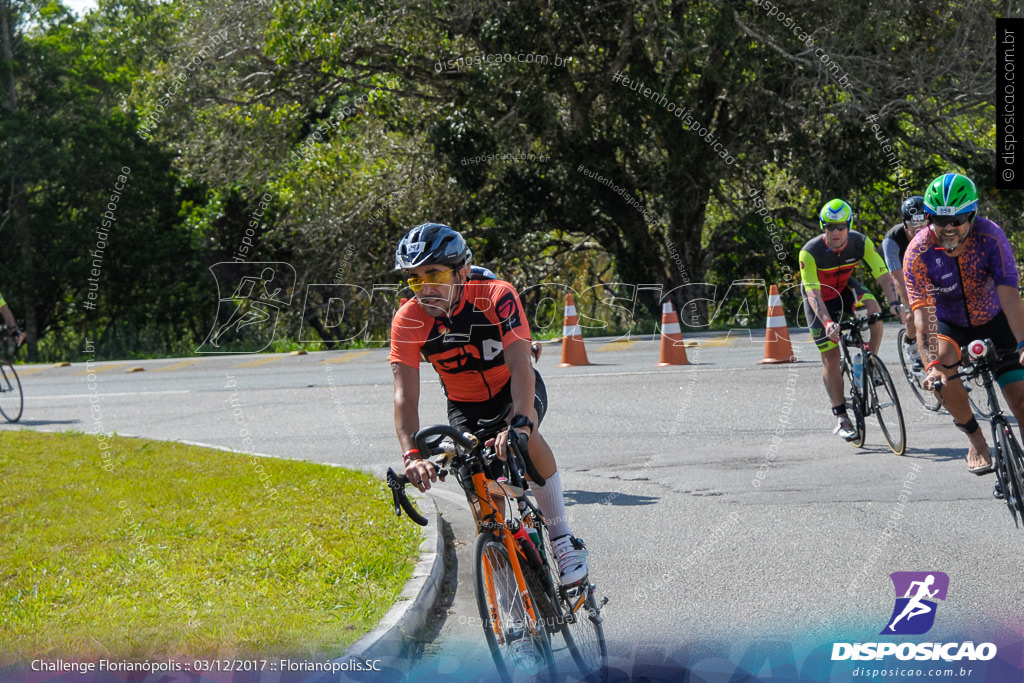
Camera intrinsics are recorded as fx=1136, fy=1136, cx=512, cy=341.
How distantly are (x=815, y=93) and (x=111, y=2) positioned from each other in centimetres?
3024

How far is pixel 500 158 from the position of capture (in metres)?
23.4

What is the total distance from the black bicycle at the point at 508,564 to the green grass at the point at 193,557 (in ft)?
3.29

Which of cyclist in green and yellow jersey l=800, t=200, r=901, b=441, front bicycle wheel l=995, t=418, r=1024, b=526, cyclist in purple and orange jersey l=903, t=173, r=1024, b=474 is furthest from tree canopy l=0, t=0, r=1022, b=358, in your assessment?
front bicycle wheel l=995, t=418, r=1024, b=526

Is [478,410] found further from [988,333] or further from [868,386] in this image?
[868,386]

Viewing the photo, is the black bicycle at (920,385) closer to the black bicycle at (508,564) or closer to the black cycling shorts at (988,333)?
the black cycling shorts at (988,333)

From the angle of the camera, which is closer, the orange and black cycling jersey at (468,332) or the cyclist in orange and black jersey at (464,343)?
the cyclist in orange and black jersey at (464,343)

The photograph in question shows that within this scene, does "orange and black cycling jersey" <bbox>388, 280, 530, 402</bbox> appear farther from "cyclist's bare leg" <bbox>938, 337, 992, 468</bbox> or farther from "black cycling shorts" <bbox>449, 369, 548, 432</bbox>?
"cyclist's bare leg" <bbox>938, 337, 992, 468</bbox>

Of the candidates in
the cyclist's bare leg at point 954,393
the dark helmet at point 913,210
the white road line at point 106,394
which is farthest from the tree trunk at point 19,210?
the cyclist's bare leg at point 954,393

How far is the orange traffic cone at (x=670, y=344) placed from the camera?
1630 centimetres

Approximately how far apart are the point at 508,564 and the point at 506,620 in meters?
0.23

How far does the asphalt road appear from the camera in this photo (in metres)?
5.38

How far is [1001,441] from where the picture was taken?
6.36m

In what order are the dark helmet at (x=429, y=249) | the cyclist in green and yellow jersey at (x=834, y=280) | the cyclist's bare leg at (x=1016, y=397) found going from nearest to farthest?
the dark helmet at (x=429, y=249), the cyclist's bare leg at (x=1016, y=397), the cyclist in green and yellow jersey at (x=834, y=280)

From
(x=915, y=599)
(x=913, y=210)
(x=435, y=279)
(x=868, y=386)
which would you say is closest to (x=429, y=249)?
(x=435, y=279)
